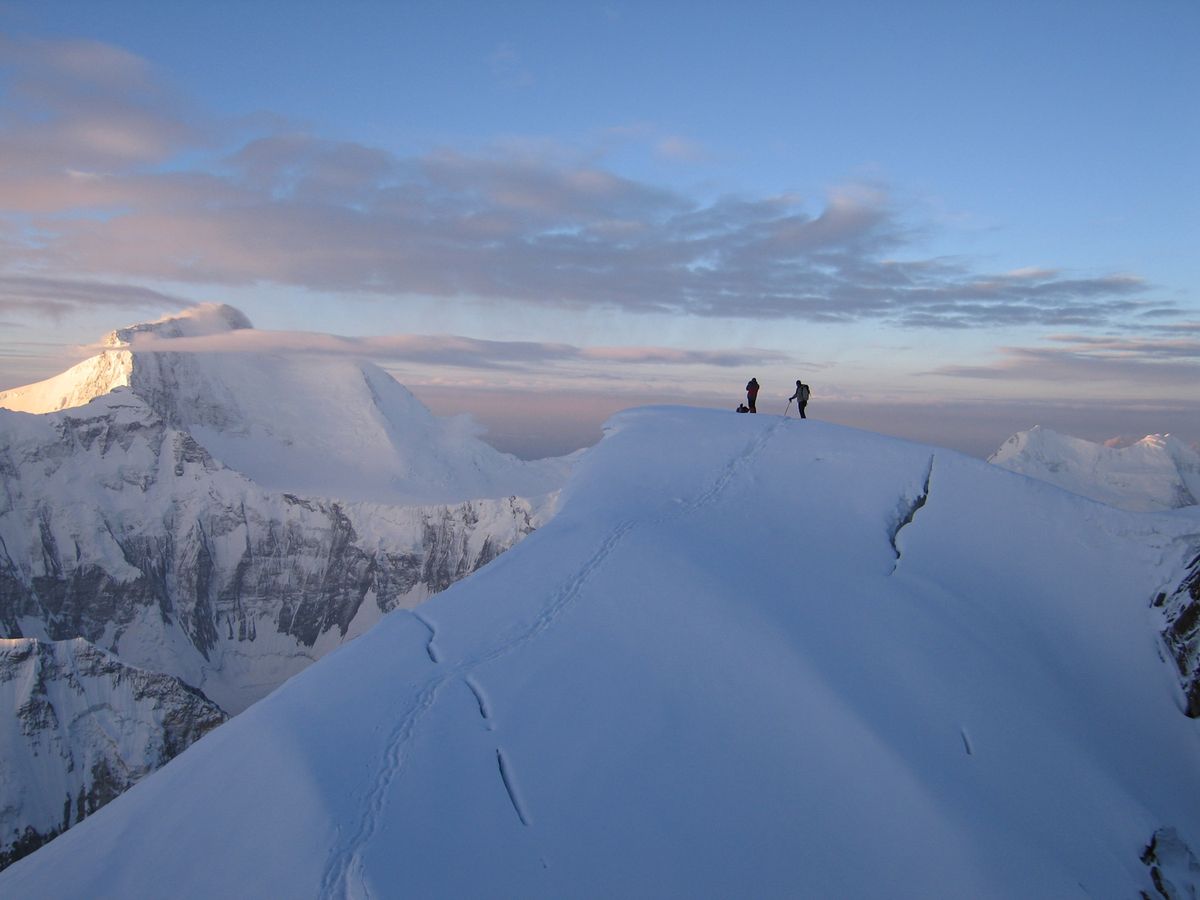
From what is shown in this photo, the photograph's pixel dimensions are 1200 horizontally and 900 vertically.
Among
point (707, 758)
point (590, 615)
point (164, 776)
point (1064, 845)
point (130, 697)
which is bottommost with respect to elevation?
point (130, 697)

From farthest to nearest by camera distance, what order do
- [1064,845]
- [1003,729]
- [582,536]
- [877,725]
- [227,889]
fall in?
1. [582,536]
2. [1003,729]
3. [877,725]
4. [1064,845]
5. [227,889]

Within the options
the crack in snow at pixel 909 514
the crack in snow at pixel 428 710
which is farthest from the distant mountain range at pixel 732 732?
the crack in snow at pixel 909 514

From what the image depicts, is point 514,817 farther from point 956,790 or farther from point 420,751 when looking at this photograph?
point 956,790

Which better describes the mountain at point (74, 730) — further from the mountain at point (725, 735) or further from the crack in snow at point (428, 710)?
the crack in snow at point (428, 710)

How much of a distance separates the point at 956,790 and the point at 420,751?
26.5ft

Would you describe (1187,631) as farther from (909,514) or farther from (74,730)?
(74,730)

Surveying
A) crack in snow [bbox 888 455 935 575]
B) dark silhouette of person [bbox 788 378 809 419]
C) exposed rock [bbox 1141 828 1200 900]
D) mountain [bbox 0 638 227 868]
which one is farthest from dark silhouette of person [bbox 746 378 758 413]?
mountain [bbox 0 638 227 868]

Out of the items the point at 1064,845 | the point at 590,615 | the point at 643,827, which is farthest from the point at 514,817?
the point at 1064,845

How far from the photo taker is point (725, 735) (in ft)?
36.4

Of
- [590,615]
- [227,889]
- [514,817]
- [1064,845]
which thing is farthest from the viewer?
[590,615]

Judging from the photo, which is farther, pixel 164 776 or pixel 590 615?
pixel 590 615

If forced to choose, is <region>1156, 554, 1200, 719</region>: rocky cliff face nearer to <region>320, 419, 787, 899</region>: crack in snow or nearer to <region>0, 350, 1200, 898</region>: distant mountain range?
<region>0, 350, 1200, 898</region>: distant mountain range

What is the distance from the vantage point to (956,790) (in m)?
10.6

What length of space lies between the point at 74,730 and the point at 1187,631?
168727 millimetres
